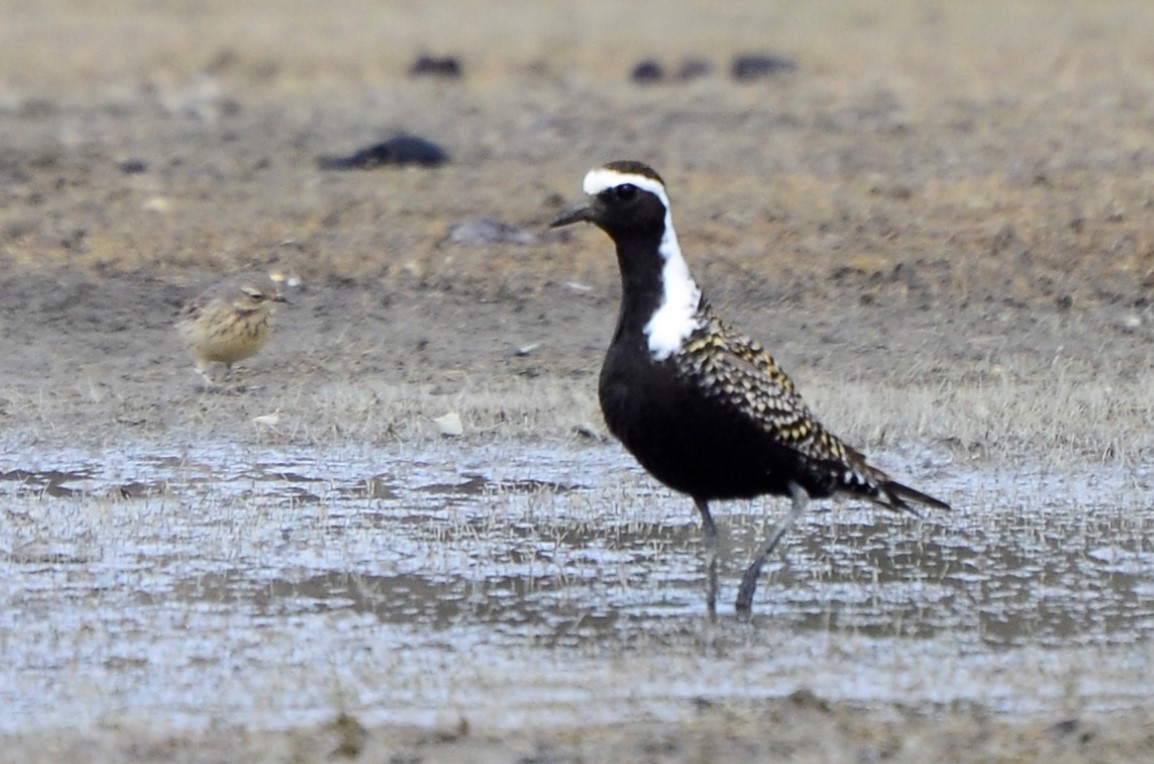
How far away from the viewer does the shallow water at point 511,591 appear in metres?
6.48

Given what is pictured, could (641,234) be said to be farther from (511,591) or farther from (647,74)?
(647,74)

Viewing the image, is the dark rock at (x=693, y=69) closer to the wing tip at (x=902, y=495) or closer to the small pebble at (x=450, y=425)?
the small pebble at (x=450, y=425)

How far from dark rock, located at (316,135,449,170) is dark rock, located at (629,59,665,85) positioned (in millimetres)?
7132

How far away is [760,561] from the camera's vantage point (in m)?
7.59

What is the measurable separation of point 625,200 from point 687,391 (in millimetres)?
729

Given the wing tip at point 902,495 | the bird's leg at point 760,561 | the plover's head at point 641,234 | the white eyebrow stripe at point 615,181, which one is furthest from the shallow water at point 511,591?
the white eyebrow stripe at point 615,181

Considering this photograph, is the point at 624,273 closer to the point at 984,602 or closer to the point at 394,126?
the point at 984,602

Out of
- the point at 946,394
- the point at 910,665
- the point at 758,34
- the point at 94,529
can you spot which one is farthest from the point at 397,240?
the point at 758,34

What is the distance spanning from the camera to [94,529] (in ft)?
28.8

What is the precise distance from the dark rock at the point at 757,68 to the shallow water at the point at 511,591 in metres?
14.5

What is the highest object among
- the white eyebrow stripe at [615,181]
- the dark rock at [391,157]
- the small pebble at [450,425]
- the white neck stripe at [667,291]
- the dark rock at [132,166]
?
the dark rock at [391,157]

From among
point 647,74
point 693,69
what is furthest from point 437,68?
point 693,69

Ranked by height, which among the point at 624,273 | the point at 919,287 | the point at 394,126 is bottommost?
the point at 624,273

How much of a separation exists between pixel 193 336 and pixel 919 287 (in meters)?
4.65
